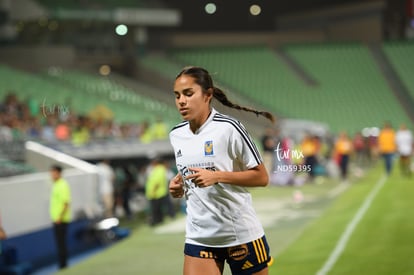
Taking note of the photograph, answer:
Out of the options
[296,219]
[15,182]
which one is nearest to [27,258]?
[15,182]

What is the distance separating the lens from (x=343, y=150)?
23547mm

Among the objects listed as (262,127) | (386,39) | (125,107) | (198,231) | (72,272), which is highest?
(386,39)

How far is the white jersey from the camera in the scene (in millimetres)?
4703

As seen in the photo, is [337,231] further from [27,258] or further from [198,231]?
[198,231]

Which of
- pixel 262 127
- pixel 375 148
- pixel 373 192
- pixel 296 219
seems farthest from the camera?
pixel 375 148

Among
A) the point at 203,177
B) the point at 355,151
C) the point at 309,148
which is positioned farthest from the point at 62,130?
the point at 355,151

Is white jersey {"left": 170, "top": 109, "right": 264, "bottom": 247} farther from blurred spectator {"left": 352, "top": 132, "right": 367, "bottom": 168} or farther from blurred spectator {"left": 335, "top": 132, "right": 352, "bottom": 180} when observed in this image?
blurred spectator {"left": 335, "top": 132, "right": 352, "bottom": 180}

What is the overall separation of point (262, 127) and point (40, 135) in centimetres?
937

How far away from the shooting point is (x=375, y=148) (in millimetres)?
26891

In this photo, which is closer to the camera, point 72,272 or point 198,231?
point 198,231

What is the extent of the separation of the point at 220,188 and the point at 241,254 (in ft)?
1.30

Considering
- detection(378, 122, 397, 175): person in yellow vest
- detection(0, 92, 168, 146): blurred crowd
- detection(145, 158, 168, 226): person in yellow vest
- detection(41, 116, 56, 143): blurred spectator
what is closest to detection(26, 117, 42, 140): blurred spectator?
detection(0, 92, 168, 146): blurred crowd

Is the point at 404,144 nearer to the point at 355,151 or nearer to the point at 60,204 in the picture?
the point at 355,151

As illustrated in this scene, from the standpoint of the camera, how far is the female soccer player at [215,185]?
185 inches
